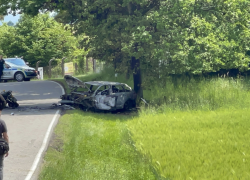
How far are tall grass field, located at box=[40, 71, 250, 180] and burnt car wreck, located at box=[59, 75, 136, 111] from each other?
787 mm

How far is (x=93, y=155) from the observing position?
10945 millimetres

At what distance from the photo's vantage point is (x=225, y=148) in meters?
10.0

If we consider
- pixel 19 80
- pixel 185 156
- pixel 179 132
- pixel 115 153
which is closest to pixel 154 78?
pixel 179 132

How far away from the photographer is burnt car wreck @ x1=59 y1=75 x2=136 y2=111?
19.0 metres

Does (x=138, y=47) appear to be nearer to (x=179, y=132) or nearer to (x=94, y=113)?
(x=94, y=113)

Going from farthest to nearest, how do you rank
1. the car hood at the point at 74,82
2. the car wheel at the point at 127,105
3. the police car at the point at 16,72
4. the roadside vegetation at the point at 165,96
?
the police car at the point at 16,72, the car wheel at the point at 127,105, the car hood at the point at 74,82, the roadside vegetation at the point at 165,96

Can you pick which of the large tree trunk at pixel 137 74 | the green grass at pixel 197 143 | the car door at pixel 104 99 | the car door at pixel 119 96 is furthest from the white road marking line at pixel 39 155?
the large tree trunk at pixel 137 74

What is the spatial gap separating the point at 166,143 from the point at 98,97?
860 cm

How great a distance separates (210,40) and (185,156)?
1077 centimetres

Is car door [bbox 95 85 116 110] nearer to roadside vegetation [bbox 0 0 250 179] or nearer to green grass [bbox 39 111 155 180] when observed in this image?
roadside vegetation [bbox 0 0 250 179]

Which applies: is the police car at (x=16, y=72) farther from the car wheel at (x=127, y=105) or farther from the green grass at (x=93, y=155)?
the green grass at (x=93, y=155)

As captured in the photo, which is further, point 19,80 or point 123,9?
point 19,80

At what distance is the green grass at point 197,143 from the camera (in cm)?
845

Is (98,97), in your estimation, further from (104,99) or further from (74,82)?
(74,82)
